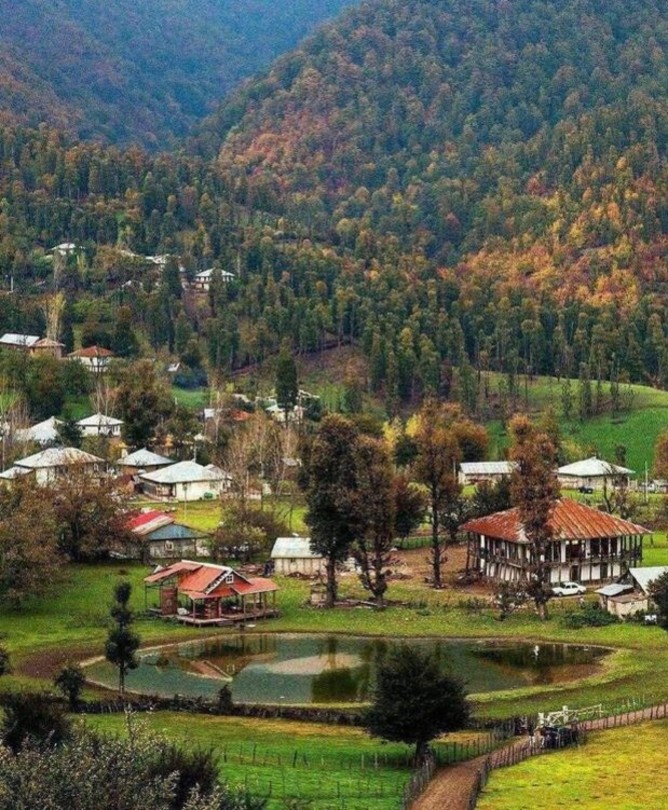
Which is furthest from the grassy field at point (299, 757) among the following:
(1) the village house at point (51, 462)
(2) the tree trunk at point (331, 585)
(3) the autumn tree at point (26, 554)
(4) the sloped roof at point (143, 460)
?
(4) the sloped roof at point (143, 460)

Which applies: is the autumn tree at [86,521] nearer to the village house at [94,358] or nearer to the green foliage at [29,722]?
the green foliage at [29,722]

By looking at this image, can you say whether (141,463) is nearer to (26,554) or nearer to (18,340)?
(18,340)

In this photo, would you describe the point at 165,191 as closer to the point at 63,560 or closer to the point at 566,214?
the point at 566,214

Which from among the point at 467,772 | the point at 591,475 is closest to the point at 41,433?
the point at 591,475

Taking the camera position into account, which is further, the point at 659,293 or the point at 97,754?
the point at 659,293

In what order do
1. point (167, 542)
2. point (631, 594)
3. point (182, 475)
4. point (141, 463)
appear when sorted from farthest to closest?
1. point (141, 463)
2. point (182, 475)
3. point (167, 542)
4. point (631, 594)

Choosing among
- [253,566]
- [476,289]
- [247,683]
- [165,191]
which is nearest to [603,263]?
[476,289]
